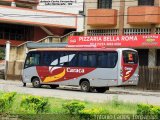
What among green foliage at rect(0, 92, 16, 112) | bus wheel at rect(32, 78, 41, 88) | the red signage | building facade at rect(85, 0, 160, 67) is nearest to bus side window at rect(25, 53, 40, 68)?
bus wheel at rect(32, 78, 41, 88)

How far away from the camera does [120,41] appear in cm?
3994

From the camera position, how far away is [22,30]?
67875 mm

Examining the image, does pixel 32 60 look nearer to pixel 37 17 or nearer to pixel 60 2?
pixel 37 17

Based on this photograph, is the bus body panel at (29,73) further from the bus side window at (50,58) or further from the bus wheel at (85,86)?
the bus wheel at (85,86)

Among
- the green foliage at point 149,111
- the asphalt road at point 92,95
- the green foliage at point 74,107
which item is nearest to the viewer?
the green foliage at point 149,111

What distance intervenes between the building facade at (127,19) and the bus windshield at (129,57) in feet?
27.9

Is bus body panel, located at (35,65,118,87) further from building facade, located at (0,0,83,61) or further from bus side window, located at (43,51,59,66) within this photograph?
building facade, located at (0,0,83,61)

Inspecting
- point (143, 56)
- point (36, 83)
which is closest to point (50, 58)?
point (36, 83)

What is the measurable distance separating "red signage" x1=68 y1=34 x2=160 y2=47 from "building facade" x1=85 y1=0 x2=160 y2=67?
1.91 m

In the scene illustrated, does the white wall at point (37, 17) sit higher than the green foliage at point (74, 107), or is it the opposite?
the white wall at point (37, 17)

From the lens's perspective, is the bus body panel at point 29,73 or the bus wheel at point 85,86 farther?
the bus body panel at point 29,73

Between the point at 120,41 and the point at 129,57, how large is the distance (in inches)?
324

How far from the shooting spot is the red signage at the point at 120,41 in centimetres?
3806

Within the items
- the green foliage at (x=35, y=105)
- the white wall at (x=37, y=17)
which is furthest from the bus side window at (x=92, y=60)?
the white wall at (x=37, y=17)
